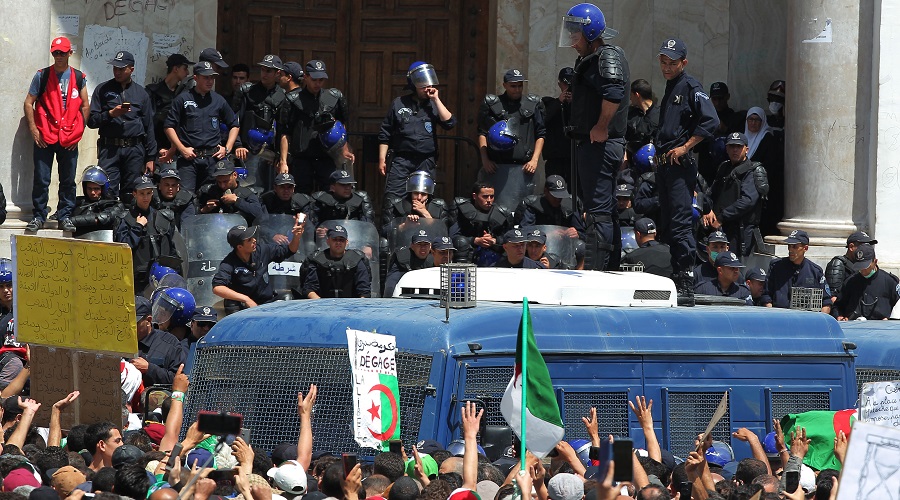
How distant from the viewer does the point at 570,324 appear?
35.2 ft

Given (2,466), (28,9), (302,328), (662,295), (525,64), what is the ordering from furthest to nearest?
(525,64) < (28,9) < (662,295) < (302,328) < (2,466)

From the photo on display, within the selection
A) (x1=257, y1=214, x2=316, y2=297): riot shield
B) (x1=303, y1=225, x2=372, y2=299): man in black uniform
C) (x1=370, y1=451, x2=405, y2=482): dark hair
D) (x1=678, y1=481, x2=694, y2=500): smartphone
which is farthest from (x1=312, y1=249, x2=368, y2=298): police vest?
(x1=678, y1=481, x2=694, y2=500): smartphone

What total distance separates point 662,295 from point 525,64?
8.71 metres

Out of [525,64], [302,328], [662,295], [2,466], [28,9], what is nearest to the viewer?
[2,466]

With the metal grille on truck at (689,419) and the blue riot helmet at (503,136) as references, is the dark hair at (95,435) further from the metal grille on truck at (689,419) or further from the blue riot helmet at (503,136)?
the blue riot helmet at (503,136)

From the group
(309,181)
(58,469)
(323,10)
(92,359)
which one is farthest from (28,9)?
(58,469)

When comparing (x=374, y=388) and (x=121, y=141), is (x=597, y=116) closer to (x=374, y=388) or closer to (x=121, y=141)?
(x=374, y=388)

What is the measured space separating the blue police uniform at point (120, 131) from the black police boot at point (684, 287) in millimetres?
5939

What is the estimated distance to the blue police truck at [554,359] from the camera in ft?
33.1

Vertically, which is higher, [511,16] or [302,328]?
[511,16]

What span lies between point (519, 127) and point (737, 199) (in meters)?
2.26

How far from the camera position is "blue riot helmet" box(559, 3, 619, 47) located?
12.9 m

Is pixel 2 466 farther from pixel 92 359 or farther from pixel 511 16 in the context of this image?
pixel 511 16

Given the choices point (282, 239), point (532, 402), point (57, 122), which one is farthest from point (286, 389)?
point (57, 122)
